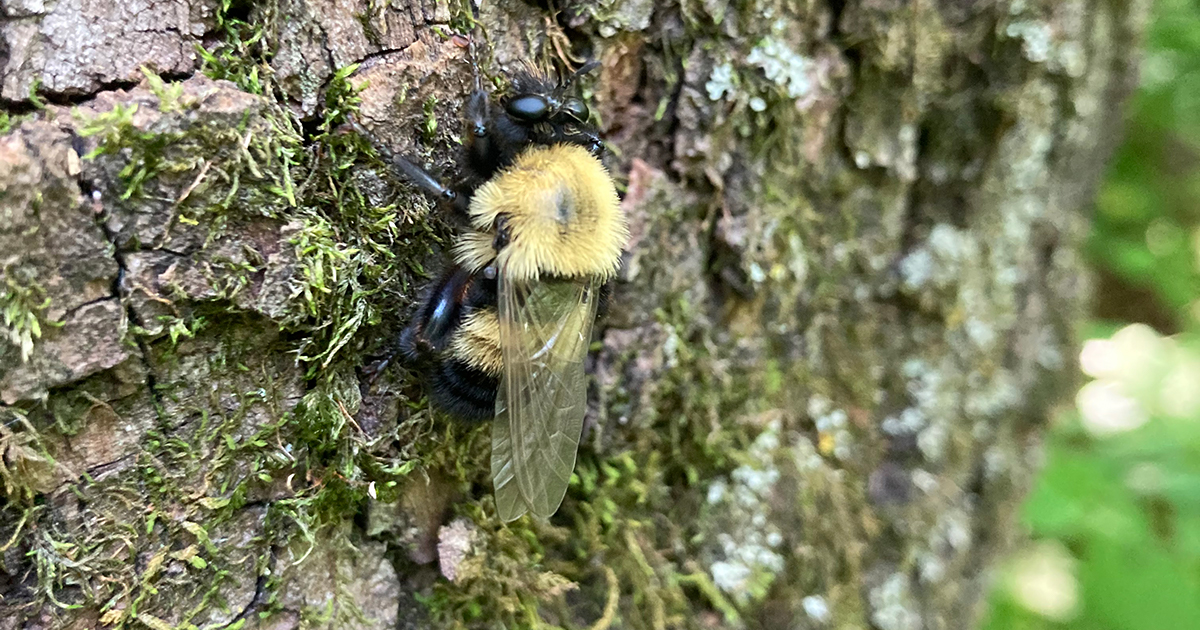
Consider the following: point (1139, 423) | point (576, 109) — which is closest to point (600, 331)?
point (576, 109)

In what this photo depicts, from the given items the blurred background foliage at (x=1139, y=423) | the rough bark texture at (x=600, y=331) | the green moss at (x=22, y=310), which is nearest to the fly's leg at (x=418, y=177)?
the rough bark texture at (x=600, y=331)

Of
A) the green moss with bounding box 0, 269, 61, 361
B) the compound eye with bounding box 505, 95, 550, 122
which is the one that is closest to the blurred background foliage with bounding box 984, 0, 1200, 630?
the compound eye with bounding box 505, 95, 550, 122

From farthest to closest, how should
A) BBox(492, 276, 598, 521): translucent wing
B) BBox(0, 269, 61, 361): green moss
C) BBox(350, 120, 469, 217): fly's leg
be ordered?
BBox(492, 276, 598, 521): translucent wing, BBox(350, 120, 469, 217): fly's leg, BBox(0, 269, 61, 361): green moss

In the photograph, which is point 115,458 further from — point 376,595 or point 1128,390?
point 1128,390

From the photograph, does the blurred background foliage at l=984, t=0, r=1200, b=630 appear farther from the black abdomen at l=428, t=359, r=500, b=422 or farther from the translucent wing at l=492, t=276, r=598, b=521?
the black abdomen at l=428, t=359, r=500, b=422

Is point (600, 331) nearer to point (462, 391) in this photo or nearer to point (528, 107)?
point (462, 391)

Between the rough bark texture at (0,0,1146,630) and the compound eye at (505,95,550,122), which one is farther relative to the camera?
the compound eye at (505,95,550,122)

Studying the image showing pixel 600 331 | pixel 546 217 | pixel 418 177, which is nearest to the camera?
pixel 418 177

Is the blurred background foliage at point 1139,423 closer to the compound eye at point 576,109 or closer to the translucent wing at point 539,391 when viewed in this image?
the translucent wing at point 539,391
